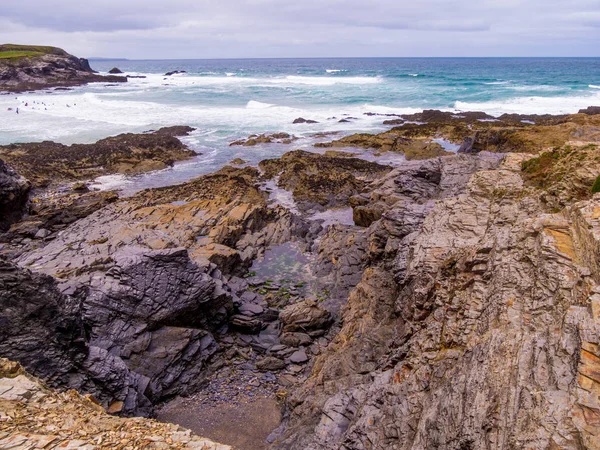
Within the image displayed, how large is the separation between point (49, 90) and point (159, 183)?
2596 inches

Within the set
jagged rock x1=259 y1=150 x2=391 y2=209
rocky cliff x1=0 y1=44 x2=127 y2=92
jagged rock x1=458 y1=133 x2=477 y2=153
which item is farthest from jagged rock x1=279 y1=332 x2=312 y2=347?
rocky cliff x1=0 y1=44 x2=127 y2=92

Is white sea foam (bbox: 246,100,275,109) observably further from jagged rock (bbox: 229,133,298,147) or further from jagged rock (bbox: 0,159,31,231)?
jagged rock (bbox: 0,159,31,231)

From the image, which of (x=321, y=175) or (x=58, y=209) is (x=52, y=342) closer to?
(x=58, y=209)

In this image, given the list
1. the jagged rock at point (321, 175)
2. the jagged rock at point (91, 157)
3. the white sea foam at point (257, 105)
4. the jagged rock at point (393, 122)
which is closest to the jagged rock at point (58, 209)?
the jagged rock at point (91, 157)

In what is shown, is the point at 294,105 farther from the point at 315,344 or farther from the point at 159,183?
the point at 315,344

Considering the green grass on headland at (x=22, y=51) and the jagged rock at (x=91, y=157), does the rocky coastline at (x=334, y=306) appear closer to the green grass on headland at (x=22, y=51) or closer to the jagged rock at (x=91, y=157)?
the jagged rock at (x=91, y=157)

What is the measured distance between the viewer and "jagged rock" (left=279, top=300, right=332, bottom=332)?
14.2 meters

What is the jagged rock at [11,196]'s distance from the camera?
20.5 metres

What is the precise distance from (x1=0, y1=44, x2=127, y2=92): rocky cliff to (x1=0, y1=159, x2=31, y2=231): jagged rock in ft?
220

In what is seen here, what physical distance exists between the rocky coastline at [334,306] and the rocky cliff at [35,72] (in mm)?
74087

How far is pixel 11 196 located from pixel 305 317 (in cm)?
1654

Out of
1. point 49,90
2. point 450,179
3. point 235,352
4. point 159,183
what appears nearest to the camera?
point 235,352

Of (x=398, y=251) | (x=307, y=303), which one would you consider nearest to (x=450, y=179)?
(x=398, y=251)

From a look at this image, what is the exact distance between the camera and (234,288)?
16.2 metres
